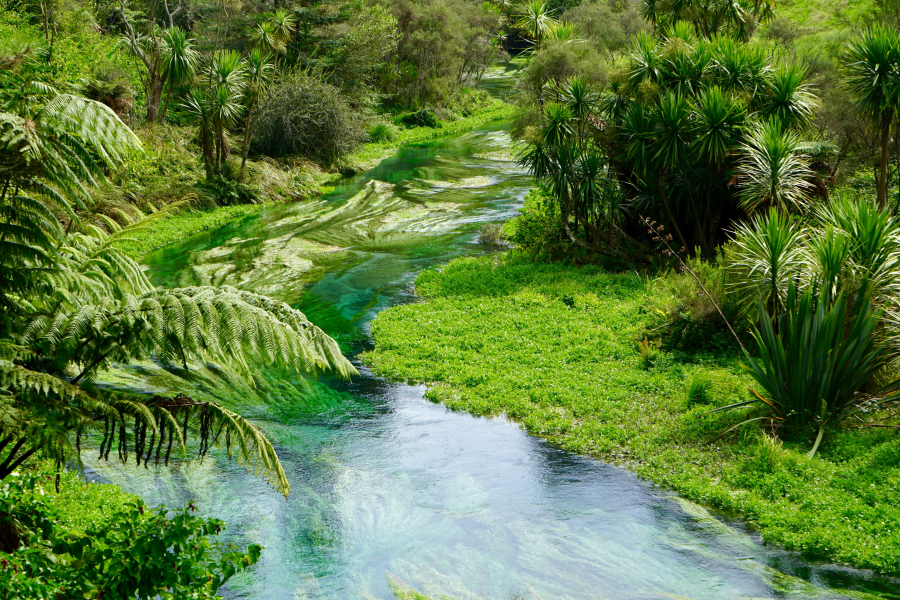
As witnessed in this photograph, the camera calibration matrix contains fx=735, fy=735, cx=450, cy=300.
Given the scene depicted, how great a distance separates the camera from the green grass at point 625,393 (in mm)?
7988

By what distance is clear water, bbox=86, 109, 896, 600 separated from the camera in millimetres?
7168

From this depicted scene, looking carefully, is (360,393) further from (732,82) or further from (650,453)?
(732,82)

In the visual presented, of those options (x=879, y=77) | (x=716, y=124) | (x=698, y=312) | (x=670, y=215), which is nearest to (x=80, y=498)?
(x=698, y=312)

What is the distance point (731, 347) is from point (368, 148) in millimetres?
27632

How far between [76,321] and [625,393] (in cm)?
787

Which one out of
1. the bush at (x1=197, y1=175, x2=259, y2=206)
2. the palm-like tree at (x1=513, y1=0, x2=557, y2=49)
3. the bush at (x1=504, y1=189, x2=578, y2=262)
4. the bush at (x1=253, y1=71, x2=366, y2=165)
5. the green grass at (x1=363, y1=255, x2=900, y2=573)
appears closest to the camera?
the green grass at (x1=363, y1=255, x2=900, y2=573)

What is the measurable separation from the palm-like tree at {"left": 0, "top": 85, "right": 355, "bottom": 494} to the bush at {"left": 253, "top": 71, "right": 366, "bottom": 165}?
24.1m

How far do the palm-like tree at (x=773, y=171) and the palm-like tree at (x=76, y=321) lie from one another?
9676mm

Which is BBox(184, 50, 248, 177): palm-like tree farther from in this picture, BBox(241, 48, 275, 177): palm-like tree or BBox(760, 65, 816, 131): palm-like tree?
BBox(760, 65, 816, 131): palm-like tree

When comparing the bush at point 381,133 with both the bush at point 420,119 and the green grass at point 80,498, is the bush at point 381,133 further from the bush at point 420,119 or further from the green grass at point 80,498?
the green grass at point 80,498

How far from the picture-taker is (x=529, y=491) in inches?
355

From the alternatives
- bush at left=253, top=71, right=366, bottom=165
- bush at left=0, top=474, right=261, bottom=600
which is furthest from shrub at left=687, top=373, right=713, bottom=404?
bush at left=253, top=71, right=366, bottom=165

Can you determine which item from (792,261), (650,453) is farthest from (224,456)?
(792,261)

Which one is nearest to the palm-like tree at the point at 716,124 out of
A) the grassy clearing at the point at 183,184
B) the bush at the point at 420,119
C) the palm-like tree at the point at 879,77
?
the palm-like tree at the point at 879,77
